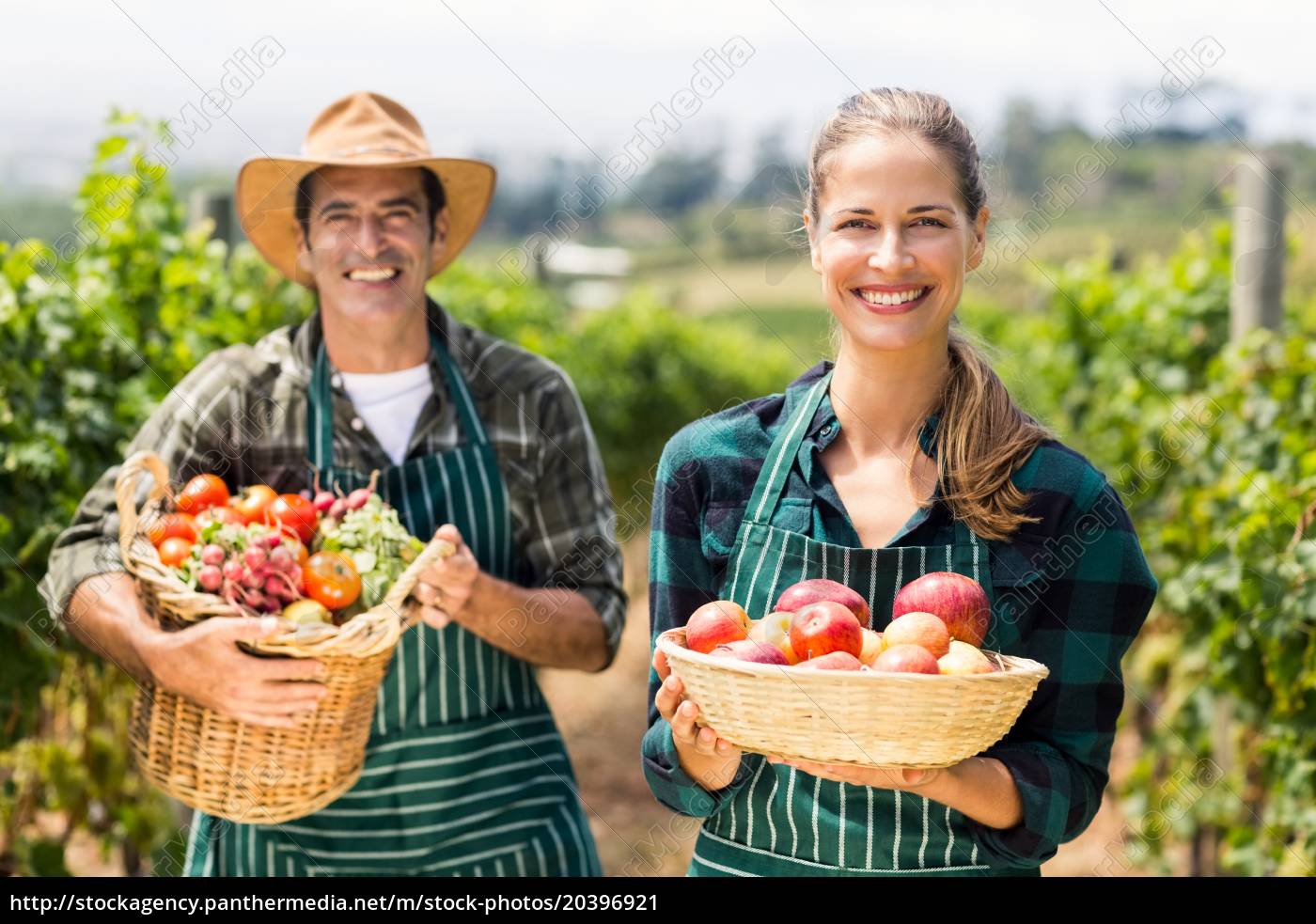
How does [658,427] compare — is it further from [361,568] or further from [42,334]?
[361,568]

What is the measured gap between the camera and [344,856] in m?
2.83

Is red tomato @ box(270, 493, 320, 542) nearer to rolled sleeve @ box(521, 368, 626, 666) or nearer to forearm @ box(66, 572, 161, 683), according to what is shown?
forearm @ box(66, 572, 161, 683)

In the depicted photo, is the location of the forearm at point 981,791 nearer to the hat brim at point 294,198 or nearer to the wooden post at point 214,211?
the hat brim at point 294,198

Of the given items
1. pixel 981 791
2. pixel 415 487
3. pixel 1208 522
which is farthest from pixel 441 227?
pixel 1208 522

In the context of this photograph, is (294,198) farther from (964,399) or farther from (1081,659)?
(1081,659)

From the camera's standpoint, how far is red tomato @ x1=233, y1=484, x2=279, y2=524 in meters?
2.64

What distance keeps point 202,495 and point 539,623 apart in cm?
73

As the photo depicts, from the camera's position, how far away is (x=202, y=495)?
268 cm

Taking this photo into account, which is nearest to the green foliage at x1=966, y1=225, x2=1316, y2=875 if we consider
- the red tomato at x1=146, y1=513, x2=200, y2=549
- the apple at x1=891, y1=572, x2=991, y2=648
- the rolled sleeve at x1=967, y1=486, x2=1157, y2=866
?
the rolled sleeve at x1=967, y1=486, x2=1157, y2=866

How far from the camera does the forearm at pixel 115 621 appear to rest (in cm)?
259

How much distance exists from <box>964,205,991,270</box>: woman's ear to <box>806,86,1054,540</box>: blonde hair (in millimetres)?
20

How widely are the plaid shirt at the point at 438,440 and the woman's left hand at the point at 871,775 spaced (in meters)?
1.07

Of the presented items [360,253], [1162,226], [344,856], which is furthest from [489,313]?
[1162,226]

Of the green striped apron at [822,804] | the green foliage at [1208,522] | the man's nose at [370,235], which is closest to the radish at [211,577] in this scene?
the man's nose at [370,235]
